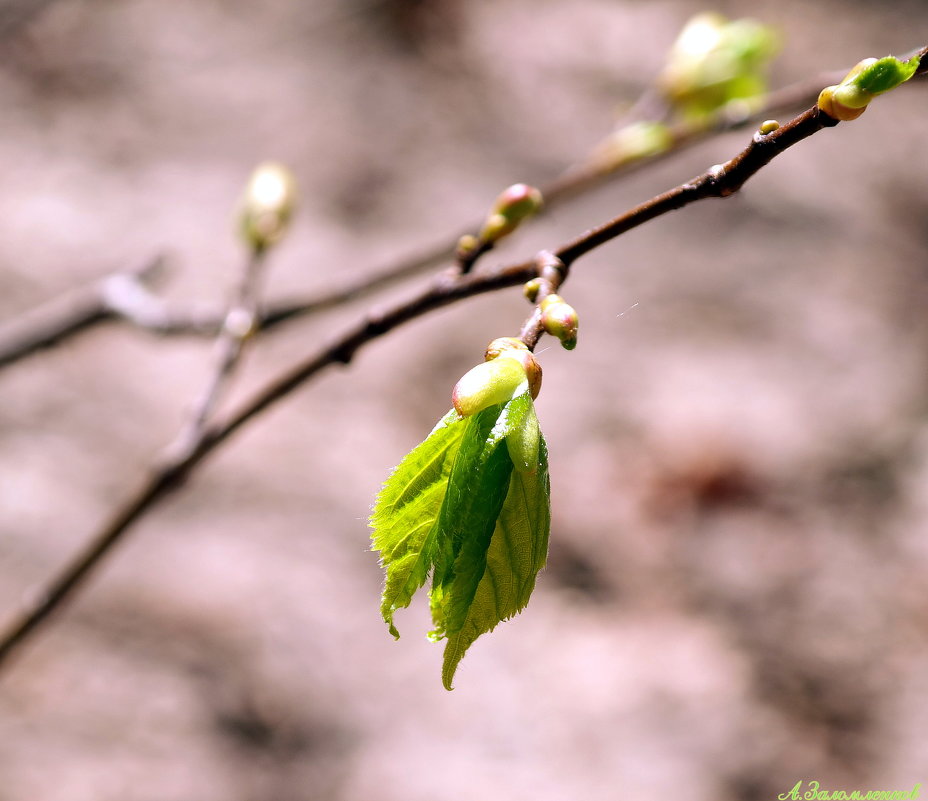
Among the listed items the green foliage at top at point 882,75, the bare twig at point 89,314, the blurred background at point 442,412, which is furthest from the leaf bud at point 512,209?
the blurred background at point 442,412

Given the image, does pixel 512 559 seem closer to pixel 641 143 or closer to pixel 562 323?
pixel 562 323

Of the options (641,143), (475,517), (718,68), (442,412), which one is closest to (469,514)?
(475,517)

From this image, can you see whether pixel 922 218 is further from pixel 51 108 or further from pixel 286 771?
pixel 51 108

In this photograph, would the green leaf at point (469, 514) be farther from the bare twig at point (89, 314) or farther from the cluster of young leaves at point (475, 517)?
the bare twig at point (89, 314)

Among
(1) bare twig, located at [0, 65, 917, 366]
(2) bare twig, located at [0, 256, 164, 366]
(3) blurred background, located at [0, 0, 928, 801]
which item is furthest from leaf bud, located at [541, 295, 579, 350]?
(3) blurred background, located at [0, 0, 928, 801]

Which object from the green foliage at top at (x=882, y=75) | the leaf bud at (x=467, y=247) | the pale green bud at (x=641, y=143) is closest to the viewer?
the green foliage at top at (x=882, y=75)

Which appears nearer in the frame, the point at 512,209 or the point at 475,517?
the point at 475,517

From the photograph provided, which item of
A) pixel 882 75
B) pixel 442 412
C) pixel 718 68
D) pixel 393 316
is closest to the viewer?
pixel 882 75
